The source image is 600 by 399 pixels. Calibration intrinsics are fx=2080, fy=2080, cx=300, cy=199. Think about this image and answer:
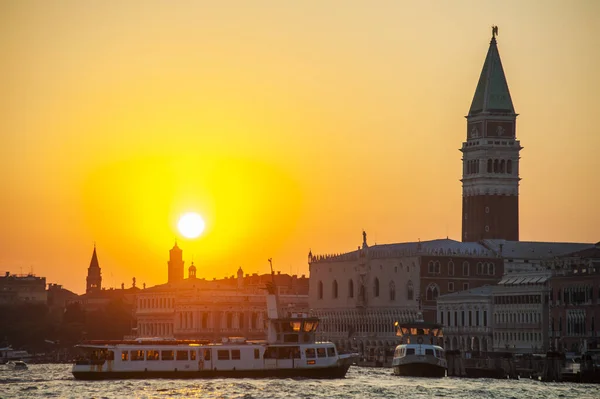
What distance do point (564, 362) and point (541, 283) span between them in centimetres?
3206

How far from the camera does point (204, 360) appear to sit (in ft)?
496

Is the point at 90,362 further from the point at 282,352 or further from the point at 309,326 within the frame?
the point at 309,326

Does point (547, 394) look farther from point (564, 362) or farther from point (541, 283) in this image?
point (541, 283)

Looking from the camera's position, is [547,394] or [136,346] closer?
[547,394]

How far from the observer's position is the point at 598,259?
18712 cm

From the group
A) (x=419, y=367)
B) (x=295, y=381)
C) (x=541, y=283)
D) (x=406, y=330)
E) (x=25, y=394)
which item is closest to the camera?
(x=25, y=394)

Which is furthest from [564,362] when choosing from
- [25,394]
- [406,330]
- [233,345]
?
[25,394]

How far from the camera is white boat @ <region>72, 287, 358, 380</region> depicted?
493 ft

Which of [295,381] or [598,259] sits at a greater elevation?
[598,259]

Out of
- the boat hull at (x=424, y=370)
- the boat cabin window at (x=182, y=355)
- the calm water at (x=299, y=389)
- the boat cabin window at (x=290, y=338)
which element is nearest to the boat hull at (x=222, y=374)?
the boat cabin window at (x=182, y=355)

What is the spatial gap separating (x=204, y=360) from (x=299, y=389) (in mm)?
14097

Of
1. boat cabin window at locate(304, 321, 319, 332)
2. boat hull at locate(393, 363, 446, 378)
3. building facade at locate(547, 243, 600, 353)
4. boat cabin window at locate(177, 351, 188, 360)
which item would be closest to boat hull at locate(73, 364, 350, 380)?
boat cabin window at locate(177, 351, 188, 360)

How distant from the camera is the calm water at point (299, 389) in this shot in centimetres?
13438

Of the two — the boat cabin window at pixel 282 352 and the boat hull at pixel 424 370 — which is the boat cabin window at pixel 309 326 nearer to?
the boat cabin window at pixel 282 352
